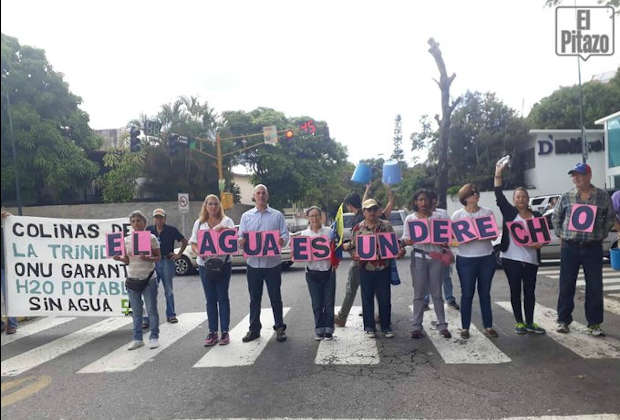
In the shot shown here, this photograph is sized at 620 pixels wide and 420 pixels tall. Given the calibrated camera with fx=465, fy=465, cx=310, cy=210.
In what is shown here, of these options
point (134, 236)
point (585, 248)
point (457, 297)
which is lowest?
point (457, 297)

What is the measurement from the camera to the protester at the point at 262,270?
19.7 ft

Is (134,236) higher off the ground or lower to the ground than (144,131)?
lower

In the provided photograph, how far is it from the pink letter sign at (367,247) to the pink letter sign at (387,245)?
8 centimetres

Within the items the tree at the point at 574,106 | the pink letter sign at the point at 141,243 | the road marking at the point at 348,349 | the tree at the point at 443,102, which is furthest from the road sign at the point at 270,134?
the tree at the point at 574,106

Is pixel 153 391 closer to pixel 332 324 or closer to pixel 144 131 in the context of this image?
pixel 332 324

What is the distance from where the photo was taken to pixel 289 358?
520cm

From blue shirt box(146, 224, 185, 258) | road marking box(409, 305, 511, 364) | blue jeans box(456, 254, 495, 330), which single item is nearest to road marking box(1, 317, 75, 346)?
blue shirt box(146, 224, 185, 258)

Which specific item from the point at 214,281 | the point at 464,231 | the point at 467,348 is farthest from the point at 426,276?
the point at 214,281

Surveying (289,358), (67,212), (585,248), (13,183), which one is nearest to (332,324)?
(289,358)

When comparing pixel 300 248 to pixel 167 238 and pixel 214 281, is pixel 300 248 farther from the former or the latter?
pixel 167 238

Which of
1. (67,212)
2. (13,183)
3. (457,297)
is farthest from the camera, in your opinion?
(67,212)

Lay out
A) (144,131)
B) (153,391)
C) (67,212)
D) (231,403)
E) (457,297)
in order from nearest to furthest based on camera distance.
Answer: (231,403) → (153,391) → (457,297) → (67,212) → (144,131)

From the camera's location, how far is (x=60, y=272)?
23.1ft

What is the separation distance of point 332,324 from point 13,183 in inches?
189
